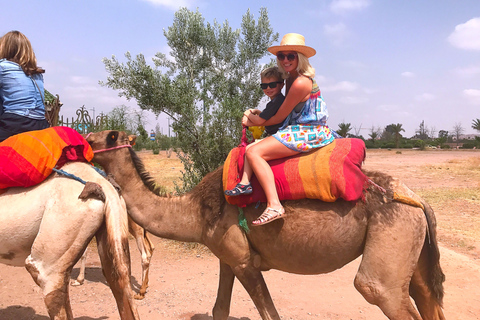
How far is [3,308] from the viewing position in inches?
211

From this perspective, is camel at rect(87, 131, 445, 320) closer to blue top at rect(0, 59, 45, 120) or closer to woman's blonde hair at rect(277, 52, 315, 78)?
Result: blue top at rect(0, 59, 45, 120)

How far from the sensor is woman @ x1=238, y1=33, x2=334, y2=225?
3.51 meters

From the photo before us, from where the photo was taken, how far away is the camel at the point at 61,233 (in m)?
3.15

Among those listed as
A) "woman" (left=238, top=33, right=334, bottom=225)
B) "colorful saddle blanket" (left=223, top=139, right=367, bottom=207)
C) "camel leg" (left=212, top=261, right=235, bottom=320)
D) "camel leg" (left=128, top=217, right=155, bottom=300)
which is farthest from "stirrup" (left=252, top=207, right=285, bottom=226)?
"camel leg" (left=128, top=217, right=155, bottom=300)

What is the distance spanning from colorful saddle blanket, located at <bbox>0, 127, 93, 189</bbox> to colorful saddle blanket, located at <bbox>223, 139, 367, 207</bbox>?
1.60 metres

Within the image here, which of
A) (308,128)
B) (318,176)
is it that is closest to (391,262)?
(318,176)

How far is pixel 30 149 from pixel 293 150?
2.45 m

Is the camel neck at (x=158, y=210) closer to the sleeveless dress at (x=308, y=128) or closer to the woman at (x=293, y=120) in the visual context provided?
the woman at (x=293, y=120)

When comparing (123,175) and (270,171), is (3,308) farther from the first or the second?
(270,171)

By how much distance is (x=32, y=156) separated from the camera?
3.33 metres

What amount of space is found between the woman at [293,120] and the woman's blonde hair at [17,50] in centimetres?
237

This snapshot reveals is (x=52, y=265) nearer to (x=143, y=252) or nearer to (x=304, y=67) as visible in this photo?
(x=304, y=67)

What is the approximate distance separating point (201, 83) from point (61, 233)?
6739mm

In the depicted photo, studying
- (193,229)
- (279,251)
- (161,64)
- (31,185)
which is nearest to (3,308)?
(31,185)
